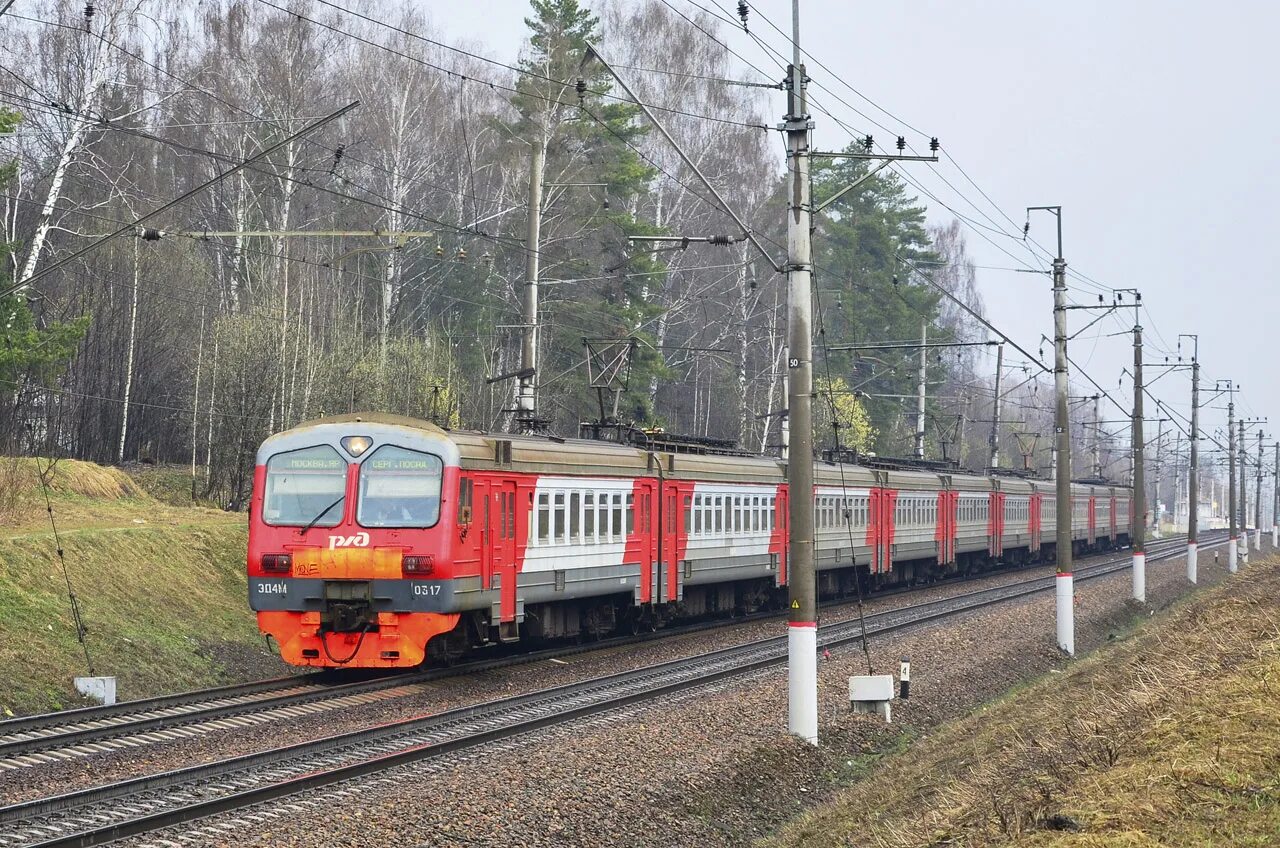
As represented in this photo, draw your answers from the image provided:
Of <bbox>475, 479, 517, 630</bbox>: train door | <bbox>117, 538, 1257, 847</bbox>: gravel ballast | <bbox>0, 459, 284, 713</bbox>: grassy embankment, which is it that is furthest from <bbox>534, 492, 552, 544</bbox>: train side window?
<bbox>0, 459, 284, 713</bbox>: grassy embankment

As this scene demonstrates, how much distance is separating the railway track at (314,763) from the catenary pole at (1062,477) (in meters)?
6.29

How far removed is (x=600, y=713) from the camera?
15008 mm

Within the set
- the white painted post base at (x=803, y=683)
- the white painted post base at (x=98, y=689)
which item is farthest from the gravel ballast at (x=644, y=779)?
the white painted post base at (x=98, y=689)

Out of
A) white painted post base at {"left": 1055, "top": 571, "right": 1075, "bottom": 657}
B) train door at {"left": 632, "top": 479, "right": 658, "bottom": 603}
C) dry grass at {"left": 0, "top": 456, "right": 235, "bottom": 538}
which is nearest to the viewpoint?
dry grass at {"left": 0, "top": 456, "right": 235, "bottom": 538}

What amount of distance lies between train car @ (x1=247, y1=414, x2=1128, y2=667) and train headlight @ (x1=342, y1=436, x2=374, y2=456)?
1 cm

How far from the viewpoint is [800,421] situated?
14109mm

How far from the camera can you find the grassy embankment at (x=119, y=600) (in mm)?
16031

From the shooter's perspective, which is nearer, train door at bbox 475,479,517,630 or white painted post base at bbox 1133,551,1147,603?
train door at bbox 475,479,517,630

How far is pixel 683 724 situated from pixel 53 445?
2212 centimetres

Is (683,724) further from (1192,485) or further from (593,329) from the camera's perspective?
(1192,485)

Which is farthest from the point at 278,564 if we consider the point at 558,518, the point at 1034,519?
the point at 1034,519

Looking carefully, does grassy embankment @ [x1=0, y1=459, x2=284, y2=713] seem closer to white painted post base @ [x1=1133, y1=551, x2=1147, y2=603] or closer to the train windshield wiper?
the train windshield wiper

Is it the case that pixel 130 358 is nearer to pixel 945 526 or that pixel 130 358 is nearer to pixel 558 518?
pixel 558 518

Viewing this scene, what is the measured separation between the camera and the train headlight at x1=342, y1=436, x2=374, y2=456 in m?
16.8
